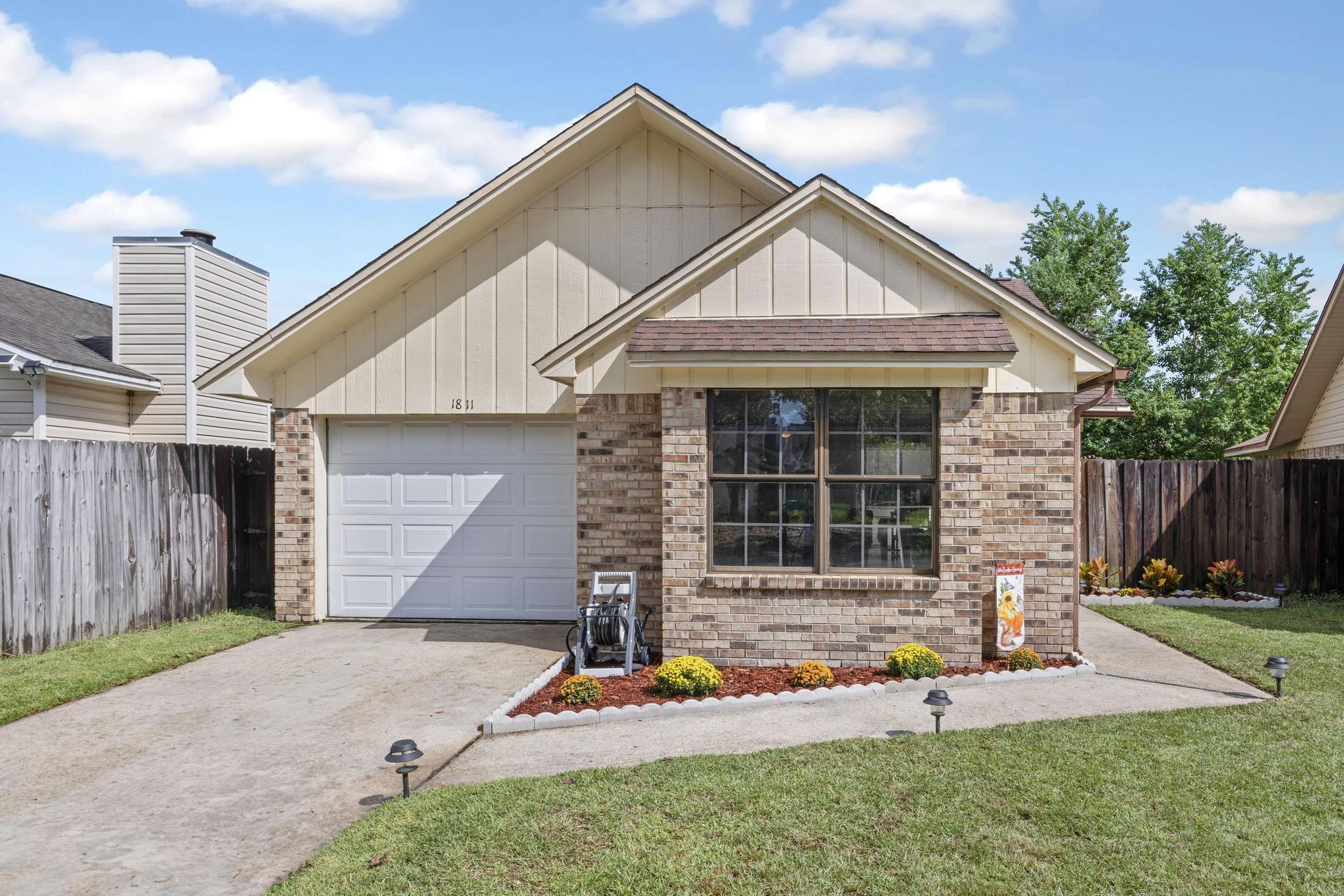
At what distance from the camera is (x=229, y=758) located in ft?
19.6

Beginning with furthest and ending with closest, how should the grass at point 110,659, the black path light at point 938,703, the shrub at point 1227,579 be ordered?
the shrub at point 1227,579, the grass at point 110,659, the black path light at point 938,703

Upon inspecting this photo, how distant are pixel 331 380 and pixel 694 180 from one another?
493cm

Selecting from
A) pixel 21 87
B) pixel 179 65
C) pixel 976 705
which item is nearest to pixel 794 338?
pixel 976 705

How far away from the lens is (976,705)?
6.85 m

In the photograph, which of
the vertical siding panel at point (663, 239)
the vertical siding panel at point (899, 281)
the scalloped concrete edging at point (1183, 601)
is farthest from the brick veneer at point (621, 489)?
→ the scalloped concrete edging at point (1183, 601)

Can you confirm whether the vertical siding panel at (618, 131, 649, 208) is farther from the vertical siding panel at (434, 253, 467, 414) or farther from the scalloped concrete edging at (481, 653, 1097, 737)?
the scalloped concrete edging at (481, 653, 1097, 737)

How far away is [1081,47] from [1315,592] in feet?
27.4

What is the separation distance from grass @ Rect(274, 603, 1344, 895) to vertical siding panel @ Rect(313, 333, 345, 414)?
6.68 meters

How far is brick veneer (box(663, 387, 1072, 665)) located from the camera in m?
7.82

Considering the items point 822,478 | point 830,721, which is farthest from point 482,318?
point 830,721

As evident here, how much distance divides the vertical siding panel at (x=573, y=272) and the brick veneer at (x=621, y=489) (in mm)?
1767

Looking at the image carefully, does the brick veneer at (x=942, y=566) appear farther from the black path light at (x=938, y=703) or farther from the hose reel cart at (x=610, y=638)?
the black path light at (x=938, y=703)

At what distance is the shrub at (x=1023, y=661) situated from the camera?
792cm

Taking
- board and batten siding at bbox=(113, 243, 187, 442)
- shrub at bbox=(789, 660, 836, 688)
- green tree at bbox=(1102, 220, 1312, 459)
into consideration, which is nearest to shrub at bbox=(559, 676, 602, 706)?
shrub at bbox=(789, 660, 836, 688)
